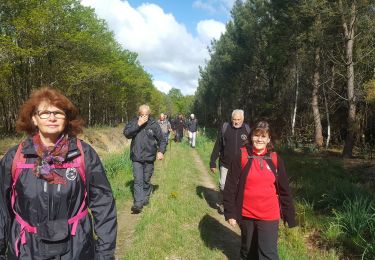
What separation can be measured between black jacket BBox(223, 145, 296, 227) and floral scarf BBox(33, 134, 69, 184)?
2.21 meters

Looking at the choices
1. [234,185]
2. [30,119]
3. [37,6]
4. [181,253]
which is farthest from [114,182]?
[37,6]

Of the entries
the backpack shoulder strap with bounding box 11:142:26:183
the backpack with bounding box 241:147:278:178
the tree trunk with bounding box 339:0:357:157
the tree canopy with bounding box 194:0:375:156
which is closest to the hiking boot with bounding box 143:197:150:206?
the backpack with bounding box 241:147:278:178

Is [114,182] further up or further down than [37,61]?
further down

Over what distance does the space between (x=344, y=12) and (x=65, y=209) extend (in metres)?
15.7

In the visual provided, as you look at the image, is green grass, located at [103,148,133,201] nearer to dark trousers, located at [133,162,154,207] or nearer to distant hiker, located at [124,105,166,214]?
dark trousers, located at [133,162,154,207]

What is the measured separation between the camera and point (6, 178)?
259 cm

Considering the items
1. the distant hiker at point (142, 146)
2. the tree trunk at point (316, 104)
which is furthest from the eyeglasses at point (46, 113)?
the tree trunk at point (316, 104)

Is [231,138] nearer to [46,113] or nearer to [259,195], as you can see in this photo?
[259,195]

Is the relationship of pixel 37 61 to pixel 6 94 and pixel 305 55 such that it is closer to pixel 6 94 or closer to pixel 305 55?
pixel 6 94

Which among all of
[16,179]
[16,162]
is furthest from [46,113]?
[16,179]

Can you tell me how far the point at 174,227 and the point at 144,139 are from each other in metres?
2.01

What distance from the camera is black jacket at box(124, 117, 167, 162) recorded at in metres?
7.74

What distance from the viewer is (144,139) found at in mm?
7801

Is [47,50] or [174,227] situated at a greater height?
[47,50]
